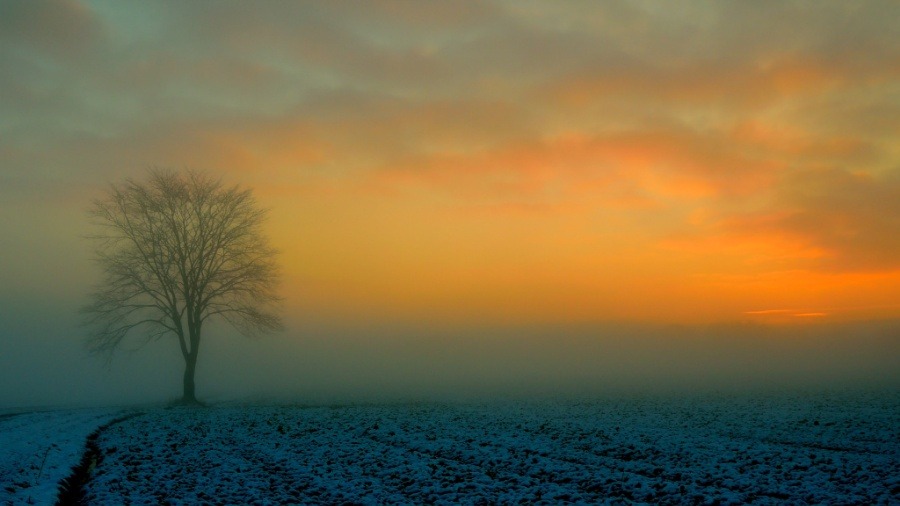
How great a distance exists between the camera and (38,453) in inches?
692

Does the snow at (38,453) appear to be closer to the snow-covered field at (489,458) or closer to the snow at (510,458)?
the snow-covered field at (489,458)

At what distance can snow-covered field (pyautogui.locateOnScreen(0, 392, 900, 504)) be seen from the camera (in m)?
12.8

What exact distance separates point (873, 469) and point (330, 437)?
17815mm

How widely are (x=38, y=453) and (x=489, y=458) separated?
592 inches

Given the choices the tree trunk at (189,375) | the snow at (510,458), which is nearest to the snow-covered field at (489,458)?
the snow at (510,458)

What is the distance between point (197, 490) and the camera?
13.5 m

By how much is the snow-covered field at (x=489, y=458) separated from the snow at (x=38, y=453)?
0.10 m

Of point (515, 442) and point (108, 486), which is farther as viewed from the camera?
point (515, 442)

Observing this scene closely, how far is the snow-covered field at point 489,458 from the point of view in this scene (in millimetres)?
12773

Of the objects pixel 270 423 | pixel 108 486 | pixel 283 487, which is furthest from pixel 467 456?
pixel 270 423

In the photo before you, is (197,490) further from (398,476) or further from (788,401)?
(788,401)

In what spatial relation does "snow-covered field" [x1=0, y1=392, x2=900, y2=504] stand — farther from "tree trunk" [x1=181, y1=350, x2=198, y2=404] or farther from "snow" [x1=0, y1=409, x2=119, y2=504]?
"tree trunk" [x1=181, y1=350, x2=198, y2=404]

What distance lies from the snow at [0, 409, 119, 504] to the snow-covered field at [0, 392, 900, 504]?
0.32ft

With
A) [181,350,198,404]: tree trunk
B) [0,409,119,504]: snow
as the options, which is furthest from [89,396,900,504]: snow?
[181,350,198,404]: tree trunk
